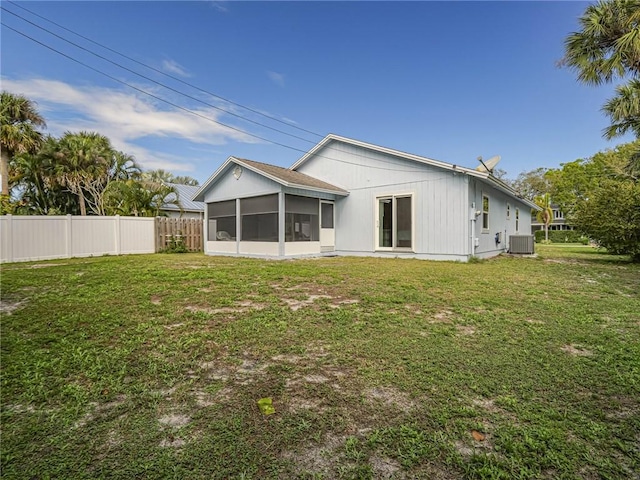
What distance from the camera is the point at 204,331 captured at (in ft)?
12.0

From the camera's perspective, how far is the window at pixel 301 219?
1144cm

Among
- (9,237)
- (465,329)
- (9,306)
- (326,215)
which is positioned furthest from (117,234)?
(465,329)

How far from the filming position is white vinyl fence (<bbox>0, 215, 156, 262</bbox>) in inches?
399

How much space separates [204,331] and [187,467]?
210 cm

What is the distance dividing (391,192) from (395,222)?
3.72 ft

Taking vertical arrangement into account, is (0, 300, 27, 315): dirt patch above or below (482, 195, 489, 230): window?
below

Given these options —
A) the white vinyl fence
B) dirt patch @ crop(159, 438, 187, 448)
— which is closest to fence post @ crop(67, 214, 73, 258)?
the white vinyl fence

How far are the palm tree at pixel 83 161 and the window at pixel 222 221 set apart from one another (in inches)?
393

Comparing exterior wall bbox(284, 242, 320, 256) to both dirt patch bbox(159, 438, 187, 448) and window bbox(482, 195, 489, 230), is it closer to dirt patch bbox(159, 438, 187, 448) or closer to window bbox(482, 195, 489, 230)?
window bbox(482, 195, 489, 230)

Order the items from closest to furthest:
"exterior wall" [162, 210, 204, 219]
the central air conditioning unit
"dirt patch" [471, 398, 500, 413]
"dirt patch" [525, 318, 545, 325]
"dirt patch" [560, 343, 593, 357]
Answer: "dirt patch" [471, 398, 500, 413]
"dirt patch" [560, 343, 593, 357]
"dirt patch" [525, 318, 545, 325]
the central air conditioning unit
"exterior wall" [162, 210, 204, 219]

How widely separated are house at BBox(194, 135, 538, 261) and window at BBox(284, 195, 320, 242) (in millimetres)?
37

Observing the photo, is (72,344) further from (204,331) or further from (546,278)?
(546,278)

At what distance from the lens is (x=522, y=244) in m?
14.0

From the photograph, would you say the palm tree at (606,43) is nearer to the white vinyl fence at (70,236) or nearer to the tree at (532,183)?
the white vinyl fence at (70,236)
